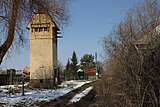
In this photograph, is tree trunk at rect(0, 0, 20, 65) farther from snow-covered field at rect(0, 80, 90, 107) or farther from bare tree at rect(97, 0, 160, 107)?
bare tree at rect(97, 0, 160, 107)

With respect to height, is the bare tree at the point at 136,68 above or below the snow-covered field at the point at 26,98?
above

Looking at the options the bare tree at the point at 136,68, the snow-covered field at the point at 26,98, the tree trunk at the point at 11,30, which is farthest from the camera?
the snow-covered field at the point at 26,98

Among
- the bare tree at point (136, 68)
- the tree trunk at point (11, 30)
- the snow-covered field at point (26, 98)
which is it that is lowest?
the snow-covered field at point (26, 98)

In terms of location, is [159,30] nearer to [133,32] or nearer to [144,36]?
[144,36]

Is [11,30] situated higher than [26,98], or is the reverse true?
[11,30]

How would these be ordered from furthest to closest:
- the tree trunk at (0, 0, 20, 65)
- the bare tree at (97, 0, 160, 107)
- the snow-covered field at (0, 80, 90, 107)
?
1. the snow-covered field at (0, 80, 90, 107)
2. the tree trunk at (0, 0, 20, 65)
3. the bare tree at (97, 0, 160, 107)

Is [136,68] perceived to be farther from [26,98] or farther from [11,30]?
[26,98]

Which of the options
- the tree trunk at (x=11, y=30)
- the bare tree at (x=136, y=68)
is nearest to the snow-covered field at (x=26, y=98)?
the tree trunk at (x=11, y=30)

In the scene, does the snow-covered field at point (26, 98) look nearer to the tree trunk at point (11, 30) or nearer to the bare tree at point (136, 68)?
the tree trunk at point (11, 30)

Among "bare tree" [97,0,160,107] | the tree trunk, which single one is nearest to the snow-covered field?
the tree trunk

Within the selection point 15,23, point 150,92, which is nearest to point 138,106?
point 150,92

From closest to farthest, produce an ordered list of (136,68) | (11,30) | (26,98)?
(136,68)
(11,30)
(26,98)

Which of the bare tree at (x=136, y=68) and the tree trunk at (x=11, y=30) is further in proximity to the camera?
the tree trunk at (x=11, y=30)

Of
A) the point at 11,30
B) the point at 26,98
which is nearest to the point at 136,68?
the point at 11,30
